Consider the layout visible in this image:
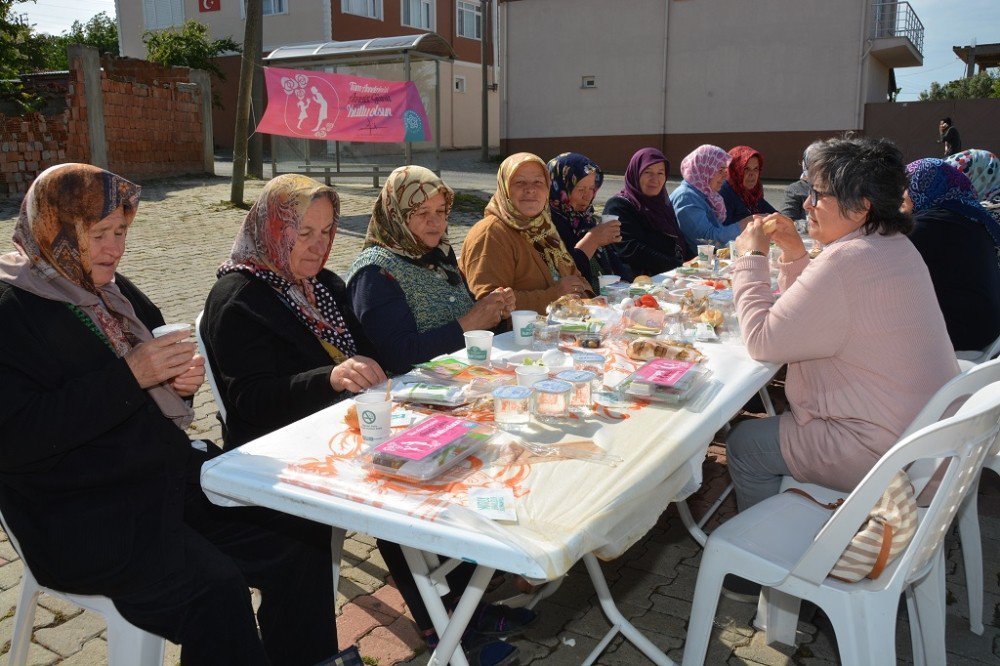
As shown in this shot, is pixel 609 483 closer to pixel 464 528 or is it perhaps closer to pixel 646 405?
pixel 464 528

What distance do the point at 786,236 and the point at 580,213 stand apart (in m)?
1.89

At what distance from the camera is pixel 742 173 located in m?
6.64

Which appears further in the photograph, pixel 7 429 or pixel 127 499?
pixel 127 499

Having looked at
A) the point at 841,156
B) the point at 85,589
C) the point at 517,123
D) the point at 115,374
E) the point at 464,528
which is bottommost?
the point at 85,589

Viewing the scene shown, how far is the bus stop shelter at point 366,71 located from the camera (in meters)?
12.6

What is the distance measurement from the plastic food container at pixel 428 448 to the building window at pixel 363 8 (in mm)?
25593

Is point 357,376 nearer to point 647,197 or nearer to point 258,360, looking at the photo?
point 258,360

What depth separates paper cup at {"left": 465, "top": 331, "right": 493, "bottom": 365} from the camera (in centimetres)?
252

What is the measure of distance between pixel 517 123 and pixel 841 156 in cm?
2127

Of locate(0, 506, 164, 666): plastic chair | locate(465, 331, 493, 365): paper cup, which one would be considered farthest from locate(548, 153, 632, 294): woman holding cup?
locate(0, 506, 164, 666): plastic chair

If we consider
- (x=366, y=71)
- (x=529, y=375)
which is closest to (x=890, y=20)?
(x=366, y=71)

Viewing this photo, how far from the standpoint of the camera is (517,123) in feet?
75.3

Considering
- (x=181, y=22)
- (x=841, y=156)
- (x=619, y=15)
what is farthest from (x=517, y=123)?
(x=841, y=156)

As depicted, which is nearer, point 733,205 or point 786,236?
point 786,236
